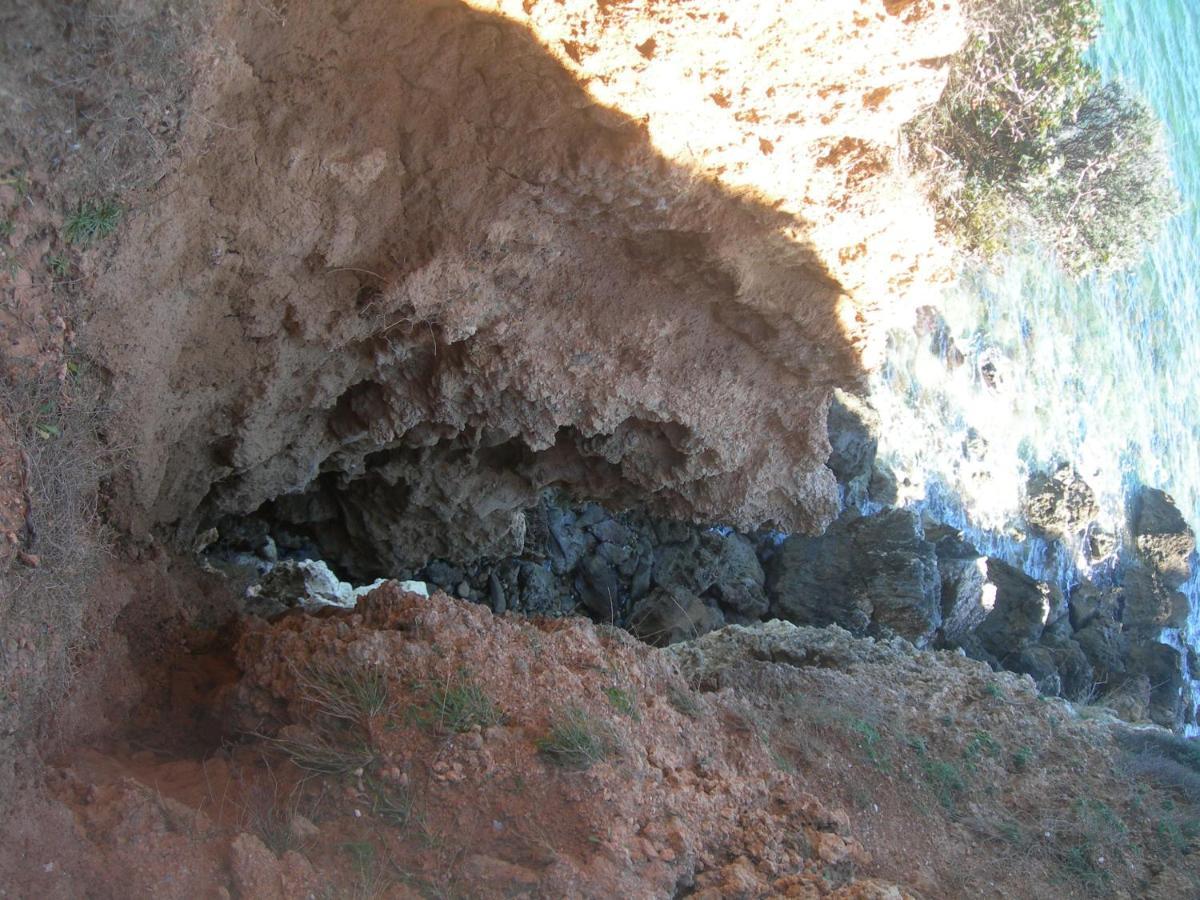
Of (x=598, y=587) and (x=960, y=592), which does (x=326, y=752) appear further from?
(x=960, y=592)

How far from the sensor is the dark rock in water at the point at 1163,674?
41.0 ft

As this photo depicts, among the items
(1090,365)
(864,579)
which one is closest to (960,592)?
(864,579)

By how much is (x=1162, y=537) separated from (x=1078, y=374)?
2.96 meters

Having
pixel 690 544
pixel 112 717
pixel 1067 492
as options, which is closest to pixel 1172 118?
pixel 1067 492

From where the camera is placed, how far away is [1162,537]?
52.4 ft

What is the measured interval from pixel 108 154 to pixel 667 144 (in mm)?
2236

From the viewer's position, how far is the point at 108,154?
3363mm

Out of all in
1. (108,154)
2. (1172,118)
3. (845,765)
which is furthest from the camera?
(1172,118)

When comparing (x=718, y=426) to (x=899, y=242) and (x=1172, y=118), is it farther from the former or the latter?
(x=1172, y=118)

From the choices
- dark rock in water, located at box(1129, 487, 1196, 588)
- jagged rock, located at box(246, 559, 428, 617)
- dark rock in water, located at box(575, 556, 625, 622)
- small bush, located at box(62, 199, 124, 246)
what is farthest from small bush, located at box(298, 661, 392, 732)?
dark rock in water, located at box(1129, 487, 1196, 588)

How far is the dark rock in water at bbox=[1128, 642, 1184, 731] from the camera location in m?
12.5

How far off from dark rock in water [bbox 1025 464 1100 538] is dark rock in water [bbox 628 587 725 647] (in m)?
6.48

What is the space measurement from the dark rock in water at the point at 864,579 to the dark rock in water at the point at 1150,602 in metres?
5.33

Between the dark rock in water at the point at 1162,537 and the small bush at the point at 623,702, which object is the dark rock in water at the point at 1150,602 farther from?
the small bush at the point at 623,702
